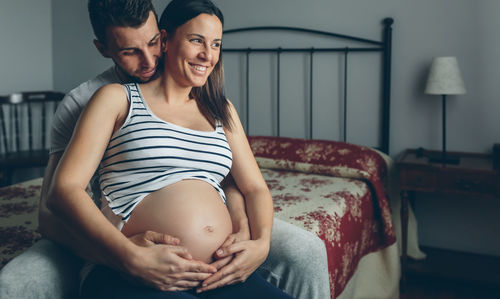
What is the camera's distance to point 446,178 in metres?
2.13

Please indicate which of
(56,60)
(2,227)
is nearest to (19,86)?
(56,60)

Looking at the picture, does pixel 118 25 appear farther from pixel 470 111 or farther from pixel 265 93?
pixel 470 111

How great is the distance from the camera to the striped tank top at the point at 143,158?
43.5 inches

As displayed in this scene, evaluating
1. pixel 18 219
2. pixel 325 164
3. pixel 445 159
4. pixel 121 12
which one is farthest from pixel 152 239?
pixel 445 159

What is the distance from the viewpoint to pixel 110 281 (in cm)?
100

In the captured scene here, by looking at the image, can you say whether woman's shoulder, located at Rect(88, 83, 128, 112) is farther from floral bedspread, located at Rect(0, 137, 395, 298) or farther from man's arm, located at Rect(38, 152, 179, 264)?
floral bedspread, located at Rect(0, 137, 395, 298)

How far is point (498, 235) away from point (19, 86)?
10.6ft

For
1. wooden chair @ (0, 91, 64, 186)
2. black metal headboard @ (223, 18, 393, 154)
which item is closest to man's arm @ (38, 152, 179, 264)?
black metal headboard @ (223, 18, 393, 154)

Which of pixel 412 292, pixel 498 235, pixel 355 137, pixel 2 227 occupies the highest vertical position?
pixel 355 137

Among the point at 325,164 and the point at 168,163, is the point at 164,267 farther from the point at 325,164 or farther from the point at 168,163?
the point at 325,164

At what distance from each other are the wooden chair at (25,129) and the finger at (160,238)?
7.47 ft

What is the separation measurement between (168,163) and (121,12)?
471mm

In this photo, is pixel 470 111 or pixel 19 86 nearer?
pixel 470 111

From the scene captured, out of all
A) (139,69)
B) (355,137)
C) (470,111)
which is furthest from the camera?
(355,137)
